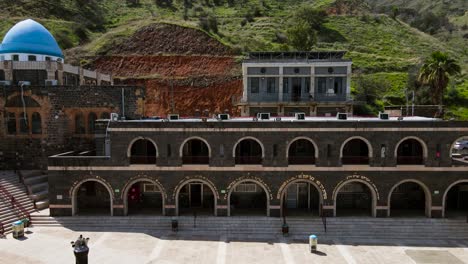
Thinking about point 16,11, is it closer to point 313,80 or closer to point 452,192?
point 313,80

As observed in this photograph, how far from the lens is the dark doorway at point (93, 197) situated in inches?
1147

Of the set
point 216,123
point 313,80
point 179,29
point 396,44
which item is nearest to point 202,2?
point 179,29

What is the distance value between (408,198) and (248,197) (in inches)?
531

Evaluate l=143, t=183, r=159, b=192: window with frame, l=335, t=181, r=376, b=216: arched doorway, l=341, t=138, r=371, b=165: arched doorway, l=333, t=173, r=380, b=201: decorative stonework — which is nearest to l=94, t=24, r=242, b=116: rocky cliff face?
l=143, t=183, r=159, b=192: window with frame

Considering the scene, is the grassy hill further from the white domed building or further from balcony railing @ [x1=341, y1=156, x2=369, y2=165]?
balcony railing @ [x1=341, y1=156, x2=369, y2=165]

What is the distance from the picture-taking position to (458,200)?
2898 cm

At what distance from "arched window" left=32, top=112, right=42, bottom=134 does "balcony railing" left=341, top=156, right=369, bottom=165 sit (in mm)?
27439

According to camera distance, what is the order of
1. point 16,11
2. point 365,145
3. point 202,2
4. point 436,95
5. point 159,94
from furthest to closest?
point 202,2
point 16,11
point 159,94
point 436,95
point 365,145

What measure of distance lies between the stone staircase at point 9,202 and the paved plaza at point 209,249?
1806 mm

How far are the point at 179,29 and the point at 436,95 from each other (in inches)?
1853

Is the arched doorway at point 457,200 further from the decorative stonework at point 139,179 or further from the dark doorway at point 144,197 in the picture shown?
the dark doorway at point 144,197

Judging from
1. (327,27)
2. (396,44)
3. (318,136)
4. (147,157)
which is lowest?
(147,157)

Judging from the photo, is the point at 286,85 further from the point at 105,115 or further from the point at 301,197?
the point at 105,115

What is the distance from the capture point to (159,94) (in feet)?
193
